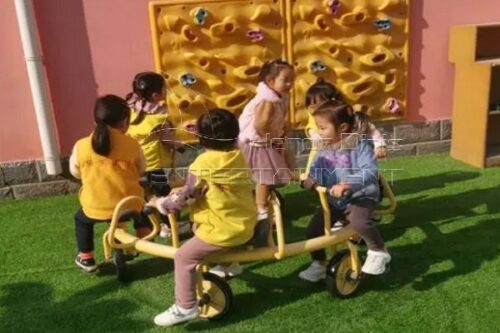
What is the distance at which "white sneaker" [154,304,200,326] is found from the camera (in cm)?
290

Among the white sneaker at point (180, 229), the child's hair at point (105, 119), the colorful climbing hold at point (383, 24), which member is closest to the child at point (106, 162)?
the child's hair at point (105, 119)

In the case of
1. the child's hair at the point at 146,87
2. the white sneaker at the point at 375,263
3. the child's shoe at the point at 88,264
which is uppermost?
the child's hair at the point at 146,87

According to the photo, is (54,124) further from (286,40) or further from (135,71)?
(286,40)

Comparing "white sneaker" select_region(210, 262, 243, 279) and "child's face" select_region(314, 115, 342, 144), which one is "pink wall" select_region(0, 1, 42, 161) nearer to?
"white sneaker" select_region(210, 262, 243, 279)

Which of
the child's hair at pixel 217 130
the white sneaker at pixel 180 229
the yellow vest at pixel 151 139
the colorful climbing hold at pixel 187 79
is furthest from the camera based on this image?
the colorful climbing hold at pixel 187 79

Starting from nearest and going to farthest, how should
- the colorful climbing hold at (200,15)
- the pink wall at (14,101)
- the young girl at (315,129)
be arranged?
the young girl at (315,129)
the pink wall at (14,101)
the colorful climbing hold at (200,15)

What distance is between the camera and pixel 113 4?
493cm

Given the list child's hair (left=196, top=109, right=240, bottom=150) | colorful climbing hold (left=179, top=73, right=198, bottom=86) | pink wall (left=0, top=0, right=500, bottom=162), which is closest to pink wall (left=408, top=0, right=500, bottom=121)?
colorful climbing hold (left=179, top=73, right=198, bottom=86)

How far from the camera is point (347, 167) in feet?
10.6

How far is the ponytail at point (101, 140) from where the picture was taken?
3260mm

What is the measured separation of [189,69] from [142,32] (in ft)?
1.73

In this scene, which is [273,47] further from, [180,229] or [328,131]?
[328,131]

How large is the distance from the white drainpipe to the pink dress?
1968mm

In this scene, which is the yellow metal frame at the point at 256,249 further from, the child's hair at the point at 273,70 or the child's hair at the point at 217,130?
the child's hair at the point at 273,70
